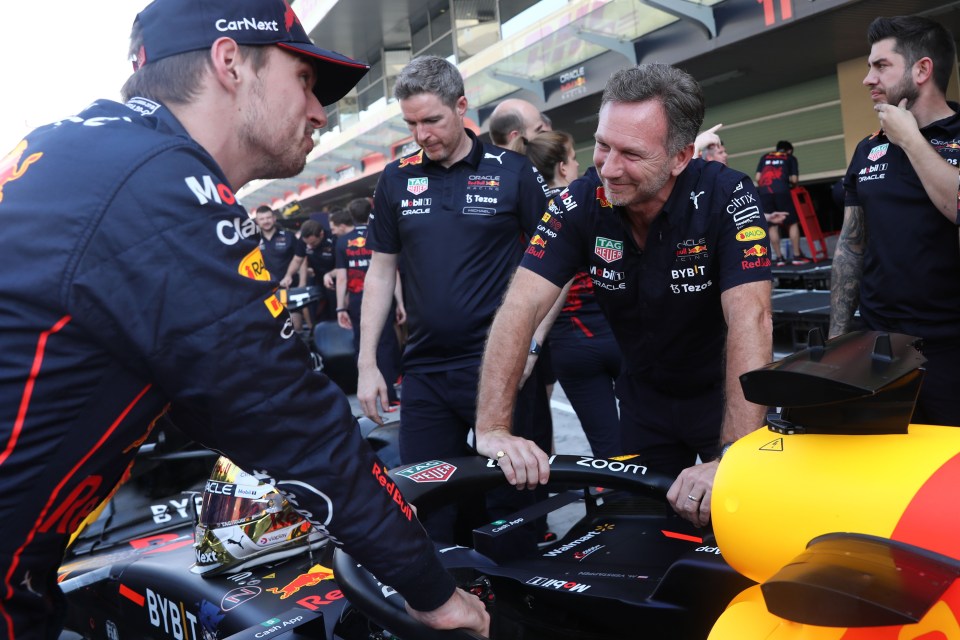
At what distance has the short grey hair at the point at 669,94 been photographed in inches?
76.3

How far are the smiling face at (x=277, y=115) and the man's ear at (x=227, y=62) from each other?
0.03 metres

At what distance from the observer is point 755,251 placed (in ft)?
6.36

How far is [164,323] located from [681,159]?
4.76ft

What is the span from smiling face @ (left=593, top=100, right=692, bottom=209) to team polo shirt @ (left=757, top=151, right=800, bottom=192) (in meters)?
10.2

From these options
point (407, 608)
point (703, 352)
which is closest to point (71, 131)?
point (407, 608)

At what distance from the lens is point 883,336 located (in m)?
1.09

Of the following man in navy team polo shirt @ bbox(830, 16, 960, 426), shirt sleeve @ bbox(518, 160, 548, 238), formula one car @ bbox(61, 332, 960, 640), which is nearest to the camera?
formula one car @ bbox(61, 332, 960, 640)

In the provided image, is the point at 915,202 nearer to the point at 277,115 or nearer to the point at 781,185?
the point at 277,115

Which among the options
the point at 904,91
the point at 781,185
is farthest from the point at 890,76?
the point at 781,185

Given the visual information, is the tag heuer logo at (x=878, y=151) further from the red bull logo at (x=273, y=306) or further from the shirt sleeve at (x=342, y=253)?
the shirt sleeve at (x=342, y=253)

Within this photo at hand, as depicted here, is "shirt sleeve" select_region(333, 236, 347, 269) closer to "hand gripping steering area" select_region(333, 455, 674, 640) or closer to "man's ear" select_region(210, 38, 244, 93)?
"hand gripping steering area" select_region(333, 455, 674, 640)

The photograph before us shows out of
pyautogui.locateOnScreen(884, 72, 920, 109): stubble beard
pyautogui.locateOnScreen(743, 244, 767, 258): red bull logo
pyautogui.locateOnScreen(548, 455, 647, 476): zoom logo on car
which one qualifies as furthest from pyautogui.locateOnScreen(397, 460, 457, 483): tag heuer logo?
pyautogui.locateOnScreen(884, 72, 920, 109): stubble beard

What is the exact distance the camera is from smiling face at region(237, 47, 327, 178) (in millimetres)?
1254

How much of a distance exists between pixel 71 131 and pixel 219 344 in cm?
37
